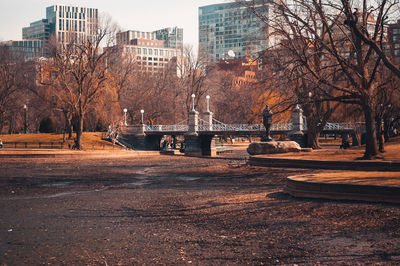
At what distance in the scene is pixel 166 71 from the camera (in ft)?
300

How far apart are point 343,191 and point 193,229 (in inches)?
203

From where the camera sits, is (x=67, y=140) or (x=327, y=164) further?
(x=67, y=140)

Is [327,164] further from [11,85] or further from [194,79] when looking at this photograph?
[194,79]

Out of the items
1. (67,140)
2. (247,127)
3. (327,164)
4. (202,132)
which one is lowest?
(327,164)

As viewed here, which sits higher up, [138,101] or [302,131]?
[138,101]

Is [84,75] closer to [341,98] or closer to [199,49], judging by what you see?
[341,98]

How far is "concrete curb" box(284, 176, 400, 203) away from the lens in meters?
13.6

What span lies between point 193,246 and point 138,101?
6378 centimetres

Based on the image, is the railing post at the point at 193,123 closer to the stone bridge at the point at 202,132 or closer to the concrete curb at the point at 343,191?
the stone bridge at the point at 202,132

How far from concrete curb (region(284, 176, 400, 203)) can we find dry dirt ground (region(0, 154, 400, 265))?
1.21 feet

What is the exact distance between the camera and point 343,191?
14.5 metres

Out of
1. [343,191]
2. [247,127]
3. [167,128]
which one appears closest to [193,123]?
[247,127]

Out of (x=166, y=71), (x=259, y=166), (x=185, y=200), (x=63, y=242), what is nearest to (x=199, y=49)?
(x=166, y=71)

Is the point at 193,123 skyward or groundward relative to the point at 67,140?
skyward
